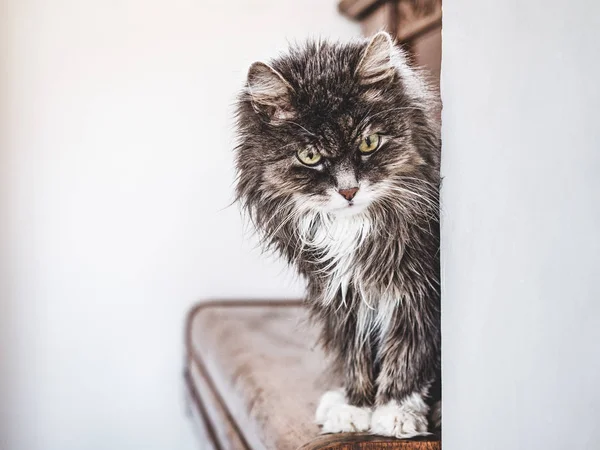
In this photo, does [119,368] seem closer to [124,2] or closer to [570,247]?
[124,2]

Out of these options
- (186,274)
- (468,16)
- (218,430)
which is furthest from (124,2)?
(218,430)

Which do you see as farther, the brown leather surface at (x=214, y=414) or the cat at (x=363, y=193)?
the brown leather surface at (x=214, y=414)

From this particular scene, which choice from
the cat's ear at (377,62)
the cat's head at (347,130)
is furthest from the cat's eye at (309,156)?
the cat's ear at (377,62)

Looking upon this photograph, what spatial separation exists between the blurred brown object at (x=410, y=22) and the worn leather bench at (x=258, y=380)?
477 mm

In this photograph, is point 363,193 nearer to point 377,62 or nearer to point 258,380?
point 377,62

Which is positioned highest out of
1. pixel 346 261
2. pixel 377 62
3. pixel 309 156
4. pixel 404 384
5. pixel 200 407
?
pixel 377 62

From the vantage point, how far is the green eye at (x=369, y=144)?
2.55 ft

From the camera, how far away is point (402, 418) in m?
0.80

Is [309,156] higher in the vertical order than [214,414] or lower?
higher

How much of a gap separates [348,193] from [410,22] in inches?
12.0

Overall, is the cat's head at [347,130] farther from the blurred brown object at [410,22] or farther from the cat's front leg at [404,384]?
the cat's front leg at [404,384]

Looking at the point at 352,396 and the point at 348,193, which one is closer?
the point at 348,193

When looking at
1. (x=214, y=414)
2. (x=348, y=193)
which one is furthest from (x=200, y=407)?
(x=348, y=193)

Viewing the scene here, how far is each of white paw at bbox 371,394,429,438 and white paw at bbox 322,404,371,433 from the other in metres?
0.01
